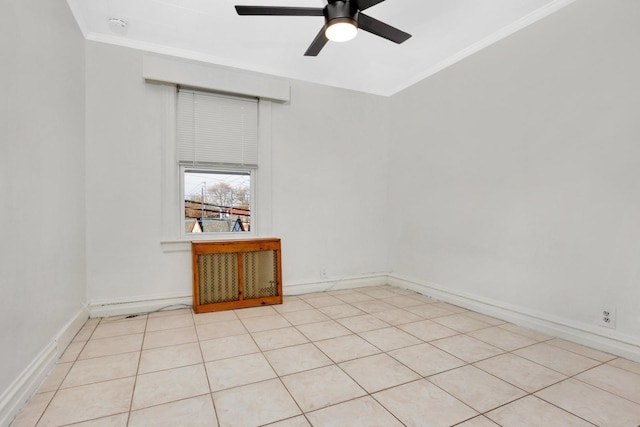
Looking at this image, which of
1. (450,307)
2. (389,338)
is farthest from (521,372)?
(450,307)

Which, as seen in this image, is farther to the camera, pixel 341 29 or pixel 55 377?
pixel 341 29

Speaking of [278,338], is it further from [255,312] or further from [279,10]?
[279,10]

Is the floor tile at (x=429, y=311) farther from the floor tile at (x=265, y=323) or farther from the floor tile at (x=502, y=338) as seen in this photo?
the floor tile at (x=265, y=323)

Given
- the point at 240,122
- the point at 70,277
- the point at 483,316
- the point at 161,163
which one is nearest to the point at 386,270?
the point at 483,316

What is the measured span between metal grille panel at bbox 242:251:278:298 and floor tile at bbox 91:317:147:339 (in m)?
1.02

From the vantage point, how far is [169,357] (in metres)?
2.19

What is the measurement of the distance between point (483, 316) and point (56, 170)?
3.86 metres

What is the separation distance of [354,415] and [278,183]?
2.68 metres

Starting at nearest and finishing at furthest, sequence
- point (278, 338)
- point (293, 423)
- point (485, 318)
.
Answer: point (293, 423)
point (278, 338)
point (485, 318)

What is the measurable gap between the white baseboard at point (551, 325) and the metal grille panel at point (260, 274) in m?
1.92

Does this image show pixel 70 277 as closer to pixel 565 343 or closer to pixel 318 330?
pixel 318 330

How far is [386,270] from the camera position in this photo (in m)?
4.44

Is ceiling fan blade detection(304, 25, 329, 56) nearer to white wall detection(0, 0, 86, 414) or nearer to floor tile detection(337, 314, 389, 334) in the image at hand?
white wall detection(0, 0, 86, 414)

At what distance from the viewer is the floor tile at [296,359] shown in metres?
2.04
